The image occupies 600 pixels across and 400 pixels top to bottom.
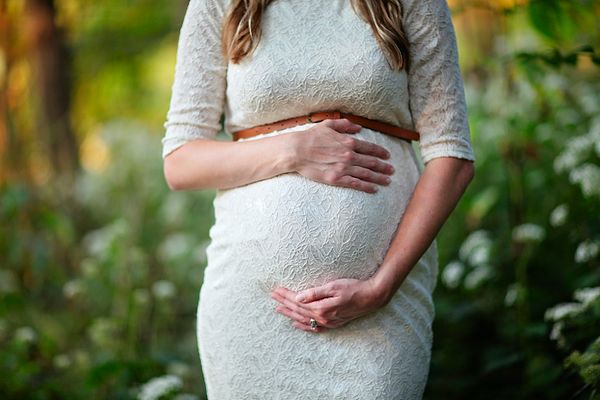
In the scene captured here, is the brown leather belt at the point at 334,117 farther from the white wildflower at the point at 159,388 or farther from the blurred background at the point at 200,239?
the white wildflower at the point at 159,388

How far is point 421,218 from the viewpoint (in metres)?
1.71

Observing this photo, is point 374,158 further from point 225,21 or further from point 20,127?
point 20,127

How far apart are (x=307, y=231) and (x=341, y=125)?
0.96 feet

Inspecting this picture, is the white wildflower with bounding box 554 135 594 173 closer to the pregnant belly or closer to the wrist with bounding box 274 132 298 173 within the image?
the pregnant belly

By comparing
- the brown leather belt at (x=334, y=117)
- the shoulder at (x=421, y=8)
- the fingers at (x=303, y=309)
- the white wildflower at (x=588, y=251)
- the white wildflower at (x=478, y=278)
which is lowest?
the white wildflower at (x=478, y=278)

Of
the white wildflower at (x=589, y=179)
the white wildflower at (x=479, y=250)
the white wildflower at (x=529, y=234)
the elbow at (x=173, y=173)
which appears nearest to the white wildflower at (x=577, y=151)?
the white wildflower at (x=589, y=179)

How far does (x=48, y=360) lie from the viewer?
3.25 metres

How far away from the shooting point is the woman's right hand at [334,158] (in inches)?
66.9

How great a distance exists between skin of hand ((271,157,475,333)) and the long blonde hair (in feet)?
1.01

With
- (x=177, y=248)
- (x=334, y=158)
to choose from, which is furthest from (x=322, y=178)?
(x=177, y=248)

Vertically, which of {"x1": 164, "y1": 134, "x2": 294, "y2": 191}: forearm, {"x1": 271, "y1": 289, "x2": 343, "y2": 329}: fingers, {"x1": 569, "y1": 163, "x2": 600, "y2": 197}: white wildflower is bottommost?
{"x1": 569, "y1": 163, "x2": 600, "y2": 197}: white wildflower

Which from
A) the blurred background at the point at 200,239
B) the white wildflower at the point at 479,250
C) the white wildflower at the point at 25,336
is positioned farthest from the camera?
the white wildflower at the point at 25,336

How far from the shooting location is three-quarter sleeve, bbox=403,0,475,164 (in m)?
1.74

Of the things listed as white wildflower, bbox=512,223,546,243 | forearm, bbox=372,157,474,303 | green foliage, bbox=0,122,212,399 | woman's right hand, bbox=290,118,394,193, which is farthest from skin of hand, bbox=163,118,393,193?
white wildflower, bbox=512,223,546,243
